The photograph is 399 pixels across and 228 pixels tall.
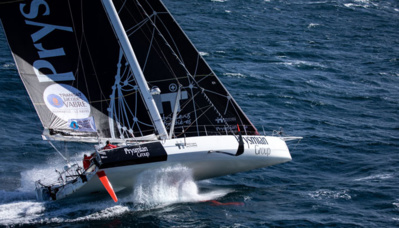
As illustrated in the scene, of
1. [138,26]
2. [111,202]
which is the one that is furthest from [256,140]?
[138,26]

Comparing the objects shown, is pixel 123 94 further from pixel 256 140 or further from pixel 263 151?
pixel 263 151

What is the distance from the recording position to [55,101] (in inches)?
816

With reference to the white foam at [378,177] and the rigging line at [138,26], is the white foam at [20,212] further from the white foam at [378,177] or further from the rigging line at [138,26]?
the white foam at [378,177]

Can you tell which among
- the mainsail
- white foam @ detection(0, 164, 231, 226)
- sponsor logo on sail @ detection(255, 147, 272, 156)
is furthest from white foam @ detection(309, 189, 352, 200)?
white foam @ detection(0, 164, 231, 226)

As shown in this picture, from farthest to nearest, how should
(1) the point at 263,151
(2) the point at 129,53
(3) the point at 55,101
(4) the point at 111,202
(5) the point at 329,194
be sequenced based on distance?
(5) the point at 329,194 → (1) the point at 263,151 → (4) the point at 111,202 → (2) the point at 129,53 → (3) the point at 55,101

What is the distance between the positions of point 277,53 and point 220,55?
225 inches

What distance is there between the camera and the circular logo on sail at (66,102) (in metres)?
20.7

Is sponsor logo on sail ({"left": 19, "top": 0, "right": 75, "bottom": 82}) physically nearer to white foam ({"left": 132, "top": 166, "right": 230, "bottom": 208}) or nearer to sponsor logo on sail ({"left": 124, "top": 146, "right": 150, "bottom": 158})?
sponsor logo on sail ({"left": 124, "top": 146, "right": 150, "bottom": 158})

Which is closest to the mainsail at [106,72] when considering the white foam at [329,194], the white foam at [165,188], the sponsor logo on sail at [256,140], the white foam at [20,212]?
the sponsor logo on sail at [256,140]

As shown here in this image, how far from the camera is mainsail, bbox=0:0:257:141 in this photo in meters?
20.5

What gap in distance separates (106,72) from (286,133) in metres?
12.2

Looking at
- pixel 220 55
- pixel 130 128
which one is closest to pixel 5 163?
pixel 130 128

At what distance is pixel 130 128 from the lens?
21812 millimetres

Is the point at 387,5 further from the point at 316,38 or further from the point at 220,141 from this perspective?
the point at 220,141
